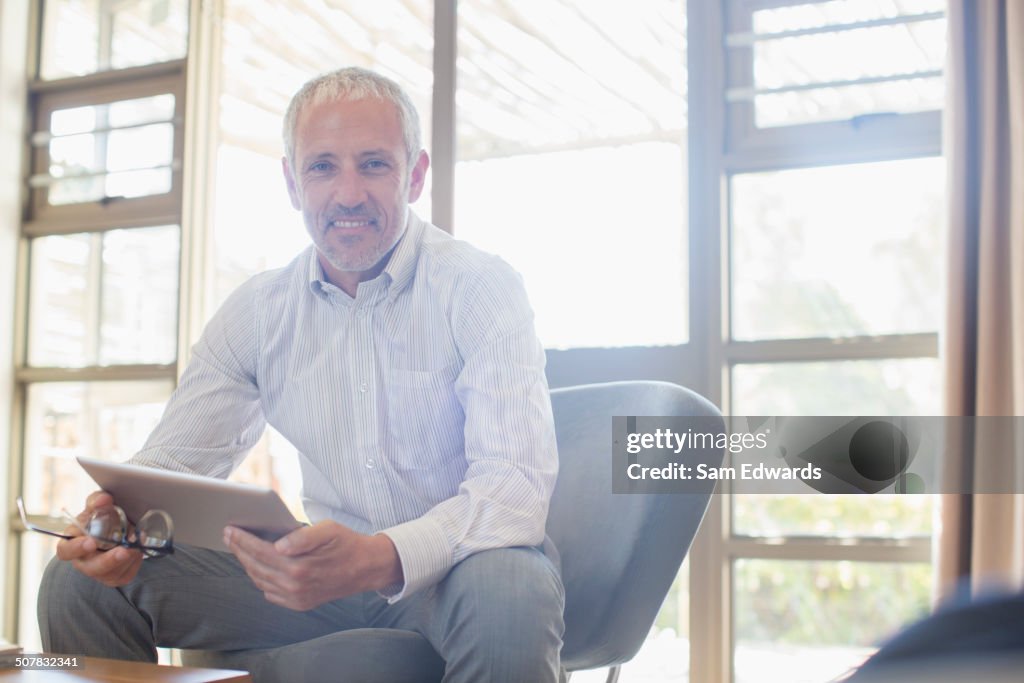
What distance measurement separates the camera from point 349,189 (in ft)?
5.82

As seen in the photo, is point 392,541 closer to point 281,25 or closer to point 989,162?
point 989,162

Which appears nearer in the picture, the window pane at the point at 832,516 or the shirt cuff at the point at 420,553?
the shirt cuff at the point at 420,553

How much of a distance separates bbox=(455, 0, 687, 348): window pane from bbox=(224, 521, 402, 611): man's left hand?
61.6 inches

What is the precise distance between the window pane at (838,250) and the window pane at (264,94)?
1.27m

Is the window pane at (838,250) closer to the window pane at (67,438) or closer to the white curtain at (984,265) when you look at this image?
the white curtain at (984,265)

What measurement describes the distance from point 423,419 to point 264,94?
2.05 meters

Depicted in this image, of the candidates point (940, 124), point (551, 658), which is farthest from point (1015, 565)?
point (551, 658)

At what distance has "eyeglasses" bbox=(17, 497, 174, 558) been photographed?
1426 mm

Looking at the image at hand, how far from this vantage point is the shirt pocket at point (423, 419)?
1.69 metres

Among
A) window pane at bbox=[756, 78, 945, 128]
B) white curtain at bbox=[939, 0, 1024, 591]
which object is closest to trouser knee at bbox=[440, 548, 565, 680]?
white curtain at bbox=[939, 0, 1024, 591]

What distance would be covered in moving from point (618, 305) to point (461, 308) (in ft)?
4.03

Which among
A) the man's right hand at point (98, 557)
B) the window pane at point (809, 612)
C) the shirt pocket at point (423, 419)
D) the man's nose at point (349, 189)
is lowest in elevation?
the window pane at point (809, 612)

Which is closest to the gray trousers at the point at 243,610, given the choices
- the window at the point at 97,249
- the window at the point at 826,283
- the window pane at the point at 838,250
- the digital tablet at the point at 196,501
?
the digital tablet at the point at 196,501

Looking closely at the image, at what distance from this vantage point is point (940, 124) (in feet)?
8.13
